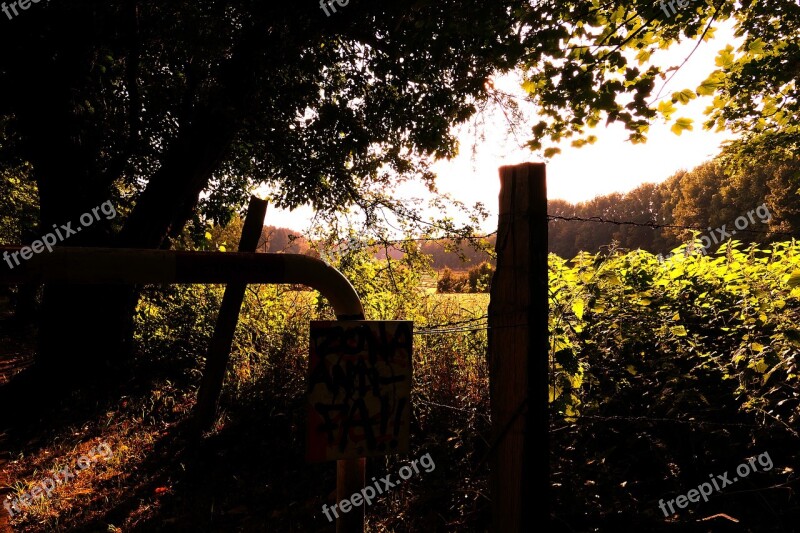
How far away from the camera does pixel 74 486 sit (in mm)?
3574

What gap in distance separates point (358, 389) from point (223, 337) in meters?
3.02

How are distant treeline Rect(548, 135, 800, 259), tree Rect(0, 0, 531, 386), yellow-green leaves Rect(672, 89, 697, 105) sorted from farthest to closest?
distant treeline Rect(548, 135, 800, 259) → tree Rect(0, 0, 531, 386) → yellow-green leaves Rect(672, 89, 697, 105)

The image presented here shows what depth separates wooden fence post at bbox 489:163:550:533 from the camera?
170 cm

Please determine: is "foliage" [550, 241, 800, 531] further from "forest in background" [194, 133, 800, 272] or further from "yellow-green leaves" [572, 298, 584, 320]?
"forest in background" [194, 133, 800, 272]

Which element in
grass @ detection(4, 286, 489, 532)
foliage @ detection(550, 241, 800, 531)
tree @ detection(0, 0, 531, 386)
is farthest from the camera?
tree @ detection(0, 0, 531, 386)

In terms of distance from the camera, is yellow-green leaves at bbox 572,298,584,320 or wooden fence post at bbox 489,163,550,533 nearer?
wooden fence post at bbox 489,163,550,533

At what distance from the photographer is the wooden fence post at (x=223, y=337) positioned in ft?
14.0

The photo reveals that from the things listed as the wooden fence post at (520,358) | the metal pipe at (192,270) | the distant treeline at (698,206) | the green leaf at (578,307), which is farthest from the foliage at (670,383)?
the distant treeline at (698,206)

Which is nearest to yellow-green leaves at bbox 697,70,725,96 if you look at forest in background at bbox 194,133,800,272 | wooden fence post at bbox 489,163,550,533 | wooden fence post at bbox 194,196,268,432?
wooden fence post at bbox 489,163,550,533

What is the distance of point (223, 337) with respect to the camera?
14.0 ft

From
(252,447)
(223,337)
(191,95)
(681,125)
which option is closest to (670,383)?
(681,125)

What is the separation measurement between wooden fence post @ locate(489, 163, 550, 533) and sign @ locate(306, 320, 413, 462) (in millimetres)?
439

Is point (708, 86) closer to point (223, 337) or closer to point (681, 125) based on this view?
point (681, 125)

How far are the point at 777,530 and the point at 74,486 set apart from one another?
538 centimetres
